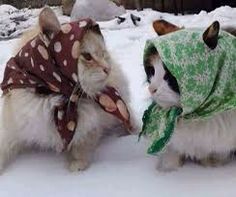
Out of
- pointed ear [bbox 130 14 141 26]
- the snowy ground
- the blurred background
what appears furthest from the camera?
the blurred background

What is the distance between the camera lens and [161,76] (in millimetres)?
1203

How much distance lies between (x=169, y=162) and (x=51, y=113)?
0.36 m

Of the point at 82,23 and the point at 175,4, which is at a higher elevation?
the point at 82,23

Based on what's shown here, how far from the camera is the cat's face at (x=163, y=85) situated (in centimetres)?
119

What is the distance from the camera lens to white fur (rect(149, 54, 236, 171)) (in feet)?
3.96

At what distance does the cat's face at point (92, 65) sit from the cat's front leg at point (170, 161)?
0.27 m

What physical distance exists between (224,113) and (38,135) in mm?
539

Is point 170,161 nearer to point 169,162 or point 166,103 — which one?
point 169,162

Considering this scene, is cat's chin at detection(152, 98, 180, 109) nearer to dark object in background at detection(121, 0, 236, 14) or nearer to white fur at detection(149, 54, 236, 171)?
white fur at detection(149, 54, 236, 171)

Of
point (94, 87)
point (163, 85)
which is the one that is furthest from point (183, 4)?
point (163, 85)

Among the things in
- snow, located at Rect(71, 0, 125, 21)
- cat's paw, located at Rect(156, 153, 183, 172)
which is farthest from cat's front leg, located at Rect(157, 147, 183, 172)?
snow, located at Rect(71, 0, 125, 21)

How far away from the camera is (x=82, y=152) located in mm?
1405

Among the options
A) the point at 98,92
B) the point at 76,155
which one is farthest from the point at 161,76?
the point at 76,155

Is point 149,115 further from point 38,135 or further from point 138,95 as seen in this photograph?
point 138,95
